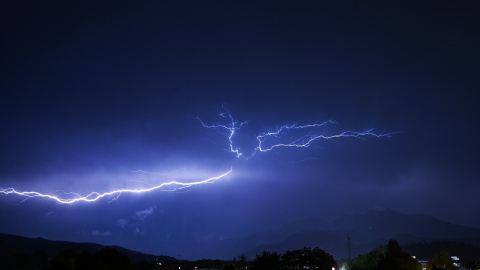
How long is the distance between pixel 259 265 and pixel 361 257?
19.8 m

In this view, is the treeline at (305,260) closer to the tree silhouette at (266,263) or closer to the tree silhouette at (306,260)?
the tree silhouette at (306,260)

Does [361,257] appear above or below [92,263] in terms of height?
above

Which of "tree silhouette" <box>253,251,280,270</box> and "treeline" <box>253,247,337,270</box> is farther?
"treeline" <box>253,247,337,270</box>

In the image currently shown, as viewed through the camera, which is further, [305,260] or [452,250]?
[452,250]

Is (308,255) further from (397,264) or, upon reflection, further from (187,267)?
(187,267)

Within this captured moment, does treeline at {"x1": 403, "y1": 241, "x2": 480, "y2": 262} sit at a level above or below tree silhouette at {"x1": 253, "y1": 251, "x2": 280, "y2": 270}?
above

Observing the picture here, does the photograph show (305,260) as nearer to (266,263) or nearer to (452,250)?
(266,263)

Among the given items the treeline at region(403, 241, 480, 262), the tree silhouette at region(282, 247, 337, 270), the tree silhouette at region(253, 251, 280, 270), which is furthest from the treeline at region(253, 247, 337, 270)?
the treeline at region(403, 241, 480, 262)

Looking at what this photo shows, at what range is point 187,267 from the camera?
293 feet

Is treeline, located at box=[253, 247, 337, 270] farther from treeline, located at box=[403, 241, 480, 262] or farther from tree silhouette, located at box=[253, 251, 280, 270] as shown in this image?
treeline, located at box=[403, 241, 480, 262]

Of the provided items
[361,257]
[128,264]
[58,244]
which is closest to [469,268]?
[361,257]

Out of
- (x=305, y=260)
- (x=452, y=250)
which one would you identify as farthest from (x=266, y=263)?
(x=452, y=250)

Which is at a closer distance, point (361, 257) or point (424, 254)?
point (361, 257)

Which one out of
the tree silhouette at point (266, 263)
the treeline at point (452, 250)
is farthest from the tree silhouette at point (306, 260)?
the treeline at point (452, 250)
